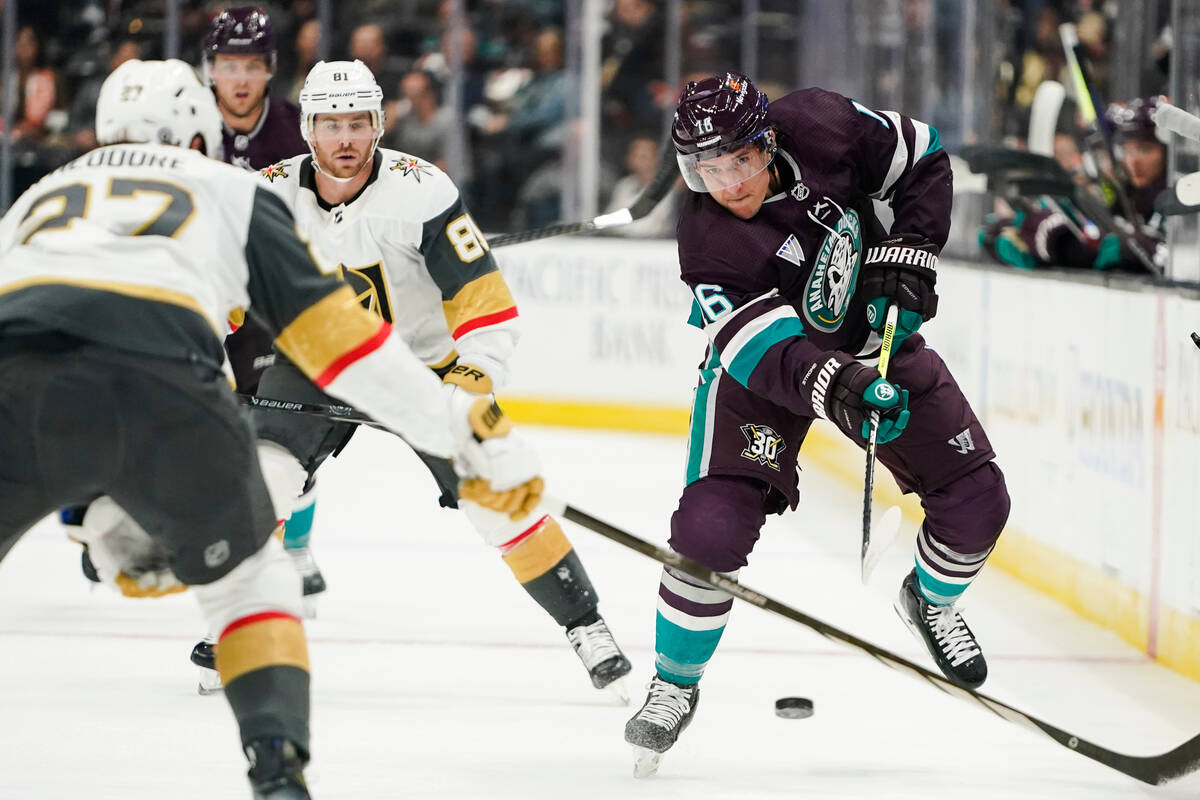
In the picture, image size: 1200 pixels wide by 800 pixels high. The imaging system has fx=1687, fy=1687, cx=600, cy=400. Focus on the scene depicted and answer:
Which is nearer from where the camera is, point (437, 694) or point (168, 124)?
point (168, 124)

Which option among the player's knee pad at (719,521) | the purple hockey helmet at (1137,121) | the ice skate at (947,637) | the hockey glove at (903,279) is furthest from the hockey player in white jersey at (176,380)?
the purple hockey helmet at (1137,121)

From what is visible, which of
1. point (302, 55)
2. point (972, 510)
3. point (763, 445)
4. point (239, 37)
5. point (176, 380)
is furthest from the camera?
point (302, 55)

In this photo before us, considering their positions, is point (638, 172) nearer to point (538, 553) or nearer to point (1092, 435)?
point (1092, 435)

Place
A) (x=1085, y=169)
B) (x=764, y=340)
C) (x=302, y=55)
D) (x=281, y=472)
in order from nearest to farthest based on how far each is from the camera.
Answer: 1. (x=764, y=340)
2. (x=281, y=472)
3. (x=1085, y=169)
4. (x=302, y=55)

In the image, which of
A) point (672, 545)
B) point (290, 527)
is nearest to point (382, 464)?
point (290, 527)

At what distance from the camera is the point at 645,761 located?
282cm

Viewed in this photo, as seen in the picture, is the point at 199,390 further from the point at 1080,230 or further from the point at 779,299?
the point at 1080,230

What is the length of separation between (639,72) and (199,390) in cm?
624

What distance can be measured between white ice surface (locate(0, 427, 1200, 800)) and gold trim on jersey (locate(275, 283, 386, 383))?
3.05 feet

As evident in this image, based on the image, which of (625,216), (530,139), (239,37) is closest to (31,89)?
(530,139)

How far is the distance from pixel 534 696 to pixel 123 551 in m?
1.41

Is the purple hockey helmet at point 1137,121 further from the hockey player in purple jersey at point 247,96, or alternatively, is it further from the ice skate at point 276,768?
the ice skate at point 276,768

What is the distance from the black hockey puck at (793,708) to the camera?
321cm

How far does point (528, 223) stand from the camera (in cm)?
786
